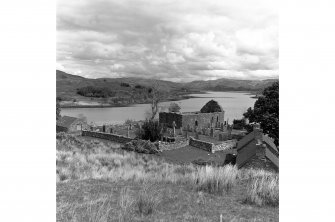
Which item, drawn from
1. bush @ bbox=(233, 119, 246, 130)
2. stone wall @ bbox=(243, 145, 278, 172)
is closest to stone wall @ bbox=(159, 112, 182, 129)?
bush @ bbox=(233, 119, 246, 130)

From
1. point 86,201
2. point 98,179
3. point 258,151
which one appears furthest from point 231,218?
point 258,151

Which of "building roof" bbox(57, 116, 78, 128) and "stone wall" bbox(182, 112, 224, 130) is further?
"stone wall" bbox(182, 112, 224, 130)

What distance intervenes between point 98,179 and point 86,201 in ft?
4.39

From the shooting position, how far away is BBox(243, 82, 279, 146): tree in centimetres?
1189

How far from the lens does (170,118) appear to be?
81.4 feet

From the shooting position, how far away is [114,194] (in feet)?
13.5

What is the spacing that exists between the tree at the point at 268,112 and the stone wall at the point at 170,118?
34.3 ft

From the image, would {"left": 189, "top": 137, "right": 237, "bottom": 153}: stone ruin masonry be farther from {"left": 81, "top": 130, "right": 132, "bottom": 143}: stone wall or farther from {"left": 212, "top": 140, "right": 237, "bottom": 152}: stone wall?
{"left": 81, "top": 130, "right": 132, "bottom": 143}: stone wall

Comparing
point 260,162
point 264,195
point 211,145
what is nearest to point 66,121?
point 211,145

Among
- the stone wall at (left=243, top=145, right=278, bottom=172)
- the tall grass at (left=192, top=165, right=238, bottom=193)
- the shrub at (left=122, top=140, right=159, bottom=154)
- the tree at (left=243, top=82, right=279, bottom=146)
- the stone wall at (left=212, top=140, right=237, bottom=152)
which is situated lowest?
the stone wall at (left=212, top=140, right=237, bottom=152)

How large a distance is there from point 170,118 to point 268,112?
12.4 metres

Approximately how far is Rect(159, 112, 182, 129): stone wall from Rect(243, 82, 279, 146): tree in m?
10.5
